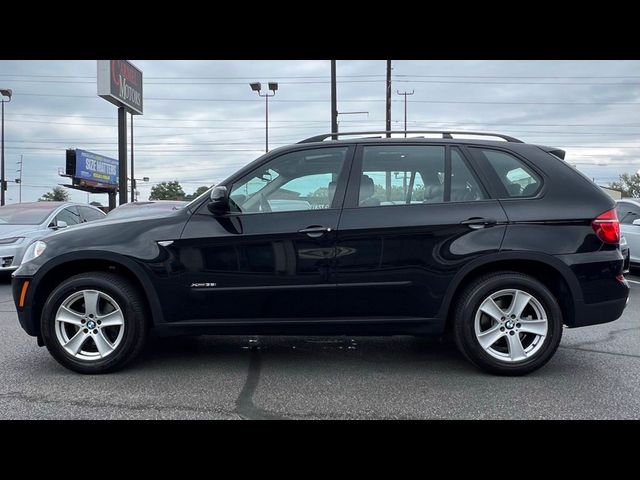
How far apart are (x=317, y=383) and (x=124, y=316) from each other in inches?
61.8

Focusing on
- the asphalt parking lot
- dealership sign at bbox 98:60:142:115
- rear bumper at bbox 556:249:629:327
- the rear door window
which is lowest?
the asphalt parking lot

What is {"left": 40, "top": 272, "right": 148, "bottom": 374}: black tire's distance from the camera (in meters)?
3.85

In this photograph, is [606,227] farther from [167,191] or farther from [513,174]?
[167,191]

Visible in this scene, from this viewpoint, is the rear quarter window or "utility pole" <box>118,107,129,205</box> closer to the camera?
the rear quarter window

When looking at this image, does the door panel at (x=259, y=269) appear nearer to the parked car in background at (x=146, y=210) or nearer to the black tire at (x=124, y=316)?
the black tire at (x=124, y=316)

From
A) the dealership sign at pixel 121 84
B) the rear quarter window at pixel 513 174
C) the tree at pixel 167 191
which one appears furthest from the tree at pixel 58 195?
the rear quarter window at pixel 513 174

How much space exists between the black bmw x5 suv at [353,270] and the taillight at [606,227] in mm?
13

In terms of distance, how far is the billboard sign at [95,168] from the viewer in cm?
4410

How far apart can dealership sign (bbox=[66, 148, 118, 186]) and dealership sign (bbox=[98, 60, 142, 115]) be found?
23.3 meters

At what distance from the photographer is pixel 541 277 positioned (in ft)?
13.1

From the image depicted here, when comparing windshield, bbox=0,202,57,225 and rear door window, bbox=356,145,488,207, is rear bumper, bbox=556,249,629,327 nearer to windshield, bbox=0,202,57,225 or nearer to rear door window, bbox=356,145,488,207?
rear door window, bbox=356,145,488,207

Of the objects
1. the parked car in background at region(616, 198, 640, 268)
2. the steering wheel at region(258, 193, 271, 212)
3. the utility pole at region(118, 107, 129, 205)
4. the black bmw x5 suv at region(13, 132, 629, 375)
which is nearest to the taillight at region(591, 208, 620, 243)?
the black bmw x5 suv at region(13, 132, 629, 375)

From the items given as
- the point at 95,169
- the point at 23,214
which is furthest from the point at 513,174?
the point at 95,169
